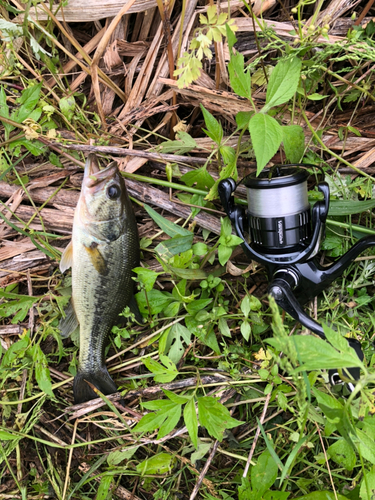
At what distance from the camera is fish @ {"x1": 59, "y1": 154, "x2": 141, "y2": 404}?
2.57 meters

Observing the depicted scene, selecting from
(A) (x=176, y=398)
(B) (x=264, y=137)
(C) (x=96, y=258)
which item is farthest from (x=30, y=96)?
(A) (x=176, y=398)

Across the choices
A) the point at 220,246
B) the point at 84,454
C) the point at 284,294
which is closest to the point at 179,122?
the point at 220,246

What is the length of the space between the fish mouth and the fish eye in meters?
0.07

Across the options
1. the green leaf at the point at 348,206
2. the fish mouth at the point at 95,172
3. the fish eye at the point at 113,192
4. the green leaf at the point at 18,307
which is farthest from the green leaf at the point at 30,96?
the green leaf at the point at 348,206

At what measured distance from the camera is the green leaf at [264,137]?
192cm

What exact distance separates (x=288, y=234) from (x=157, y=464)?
5.76 feet

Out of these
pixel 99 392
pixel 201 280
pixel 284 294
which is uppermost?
pixel 284 294

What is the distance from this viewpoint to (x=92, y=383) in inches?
107

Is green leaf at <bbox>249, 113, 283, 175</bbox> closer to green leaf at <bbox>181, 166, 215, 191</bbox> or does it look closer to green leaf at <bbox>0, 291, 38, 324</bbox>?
green leaf at <bbox>181, 166, 215, 191</bbox>

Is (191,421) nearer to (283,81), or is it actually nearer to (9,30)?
(283,81)

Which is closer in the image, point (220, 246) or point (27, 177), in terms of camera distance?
point (220, 246)

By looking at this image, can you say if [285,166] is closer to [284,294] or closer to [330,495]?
[284,294]

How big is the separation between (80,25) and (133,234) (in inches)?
69.1

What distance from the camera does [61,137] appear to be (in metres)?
2.79
